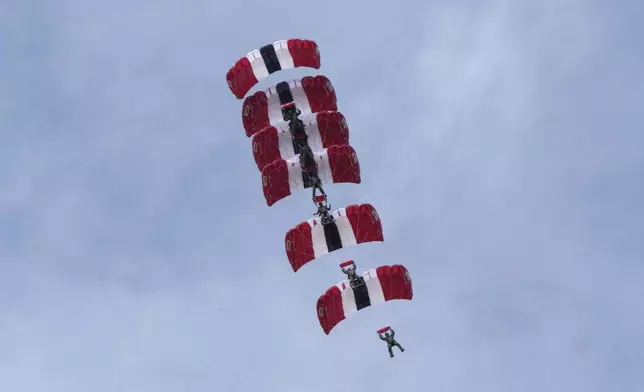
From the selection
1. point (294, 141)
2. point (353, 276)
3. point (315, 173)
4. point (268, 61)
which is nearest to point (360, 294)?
point (353, 276)

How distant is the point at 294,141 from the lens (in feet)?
182

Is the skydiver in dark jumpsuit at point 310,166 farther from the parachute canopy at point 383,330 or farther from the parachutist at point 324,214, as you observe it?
the parachute canopy at point 383,330

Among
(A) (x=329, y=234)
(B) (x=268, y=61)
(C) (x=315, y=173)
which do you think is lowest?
(A) (x=329, y=234)

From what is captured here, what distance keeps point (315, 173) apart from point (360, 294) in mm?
7258

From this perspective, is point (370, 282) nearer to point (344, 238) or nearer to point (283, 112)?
point (344, 238)

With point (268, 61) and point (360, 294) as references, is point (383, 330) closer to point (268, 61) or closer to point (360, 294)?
point (360, 294)

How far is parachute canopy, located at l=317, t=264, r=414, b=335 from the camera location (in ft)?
180

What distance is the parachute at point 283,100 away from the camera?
2233 inches

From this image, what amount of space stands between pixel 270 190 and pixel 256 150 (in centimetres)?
262

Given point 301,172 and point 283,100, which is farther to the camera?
point 283,100

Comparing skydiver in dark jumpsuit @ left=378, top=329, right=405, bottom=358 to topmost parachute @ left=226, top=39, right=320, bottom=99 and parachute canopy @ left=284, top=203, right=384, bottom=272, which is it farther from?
topmost parachute @ left=226, top=39, right=320, bottom=99

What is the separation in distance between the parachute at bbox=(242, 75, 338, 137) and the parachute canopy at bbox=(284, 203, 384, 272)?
21.6 feet

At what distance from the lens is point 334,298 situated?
54.9 meters

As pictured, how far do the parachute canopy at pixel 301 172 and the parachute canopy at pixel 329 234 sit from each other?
79.3 inches
